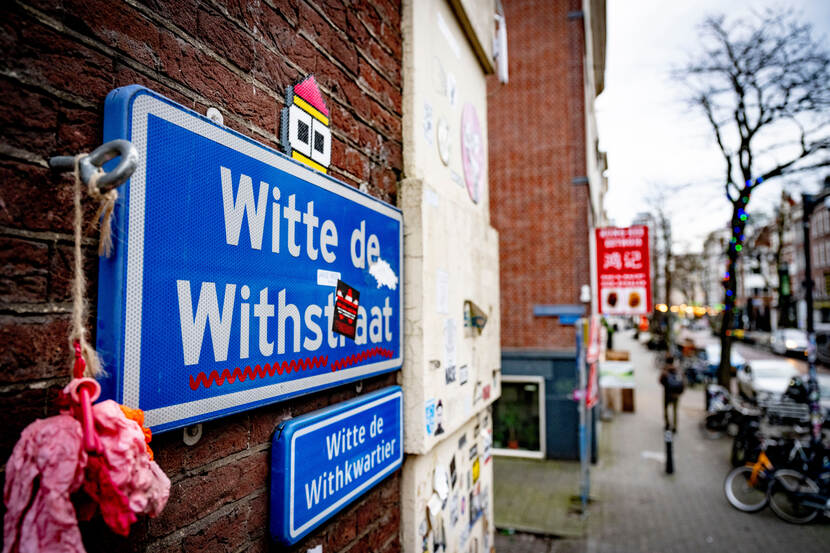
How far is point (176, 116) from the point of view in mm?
1203

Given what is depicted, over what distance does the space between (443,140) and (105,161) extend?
251cm

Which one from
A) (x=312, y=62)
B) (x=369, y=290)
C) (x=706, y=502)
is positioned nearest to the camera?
(x=312, y=62)

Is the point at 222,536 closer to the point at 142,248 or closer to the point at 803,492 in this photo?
the point at 142,248

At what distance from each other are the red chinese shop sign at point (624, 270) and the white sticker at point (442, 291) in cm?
778

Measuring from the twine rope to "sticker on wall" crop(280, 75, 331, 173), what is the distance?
80 centimetres

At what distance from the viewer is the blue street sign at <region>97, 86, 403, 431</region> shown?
1.09 metres

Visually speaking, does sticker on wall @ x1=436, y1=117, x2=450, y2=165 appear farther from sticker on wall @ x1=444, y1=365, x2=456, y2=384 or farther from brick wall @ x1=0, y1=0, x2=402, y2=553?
sticker on wall @ x1=444, y1=365, x2=456, y2=384

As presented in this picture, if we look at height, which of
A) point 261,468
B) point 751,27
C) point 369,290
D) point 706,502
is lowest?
point 706,502

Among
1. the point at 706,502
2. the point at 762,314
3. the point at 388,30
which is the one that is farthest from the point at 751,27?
the point at 762,314

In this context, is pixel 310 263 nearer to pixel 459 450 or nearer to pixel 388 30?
pixel 388 30

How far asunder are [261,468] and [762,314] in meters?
73.1

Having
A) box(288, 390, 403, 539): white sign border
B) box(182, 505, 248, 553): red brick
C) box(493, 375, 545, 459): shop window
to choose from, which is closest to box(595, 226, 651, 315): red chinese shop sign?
box(493, 375, 545, 459): shop window

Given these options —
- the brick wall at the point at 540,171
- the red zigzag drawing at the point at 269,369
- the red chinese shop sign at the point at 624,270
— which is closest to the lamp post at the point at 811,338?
the red chinese shop sign at the point at 624,270

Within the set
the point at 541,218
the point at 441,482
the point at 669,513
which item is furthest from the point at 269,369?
the point at 541,218
